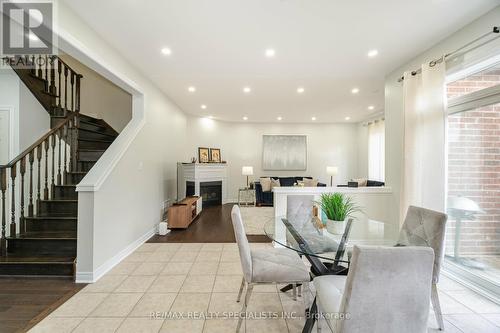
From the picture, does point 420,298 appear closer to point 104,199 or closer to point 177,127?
point 104,199

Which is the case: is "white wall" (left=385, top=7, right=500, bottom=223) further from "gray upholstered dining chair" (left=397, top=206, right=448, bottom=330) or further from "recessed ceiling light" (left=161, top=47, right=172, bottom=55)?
"recessed ceiling light" (left=161, top=47, right=172, bottom=55)

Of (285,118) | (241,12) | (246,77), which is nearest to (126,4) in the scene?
(241,12)

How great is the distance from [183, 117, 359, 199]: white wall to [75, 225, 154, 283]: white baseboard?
4.36 meters

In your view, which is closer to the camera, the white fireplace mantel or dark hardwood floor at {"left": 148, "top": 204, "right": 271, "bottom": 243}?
dark hardwood floor at {"left": 148, "top": 204, "right": 271, "bottom": 243}

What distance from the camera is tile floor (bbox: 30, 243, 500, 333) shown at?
1.77 meters

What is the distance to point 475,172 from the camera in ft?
8.32

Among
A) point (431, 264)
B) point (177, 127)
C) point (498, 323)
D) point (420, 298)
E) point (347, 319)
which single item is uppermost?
point (177, 127)

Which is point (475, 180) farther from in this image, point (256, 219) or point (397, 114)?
point (256, 219)

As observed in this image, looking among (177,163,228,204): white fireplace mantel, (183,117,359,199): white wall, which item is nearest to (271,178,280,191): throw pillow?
(183,117,359,199): white wall

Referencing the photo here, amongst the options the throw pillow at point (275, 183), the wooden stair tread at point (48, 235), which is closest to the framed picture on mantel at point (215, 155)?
the throw pillow at point (275, 183)

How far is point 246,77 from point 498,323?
13.0 feet

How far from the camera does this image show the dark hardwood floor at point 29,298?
1800mm

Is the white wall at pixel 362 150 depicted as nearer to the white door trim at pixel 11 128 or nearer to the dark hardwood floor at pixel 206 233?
the dark hardwood floor at pixel 206 233

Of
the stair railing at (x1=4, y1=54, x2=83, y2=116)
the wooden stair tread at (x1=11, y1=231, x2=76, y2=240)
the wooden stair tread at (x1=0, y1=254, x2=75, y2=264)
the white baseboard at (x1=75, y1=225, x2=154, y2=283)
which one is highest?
the stair railing at (x1=4, y1=54, x2=83, y2=116)
